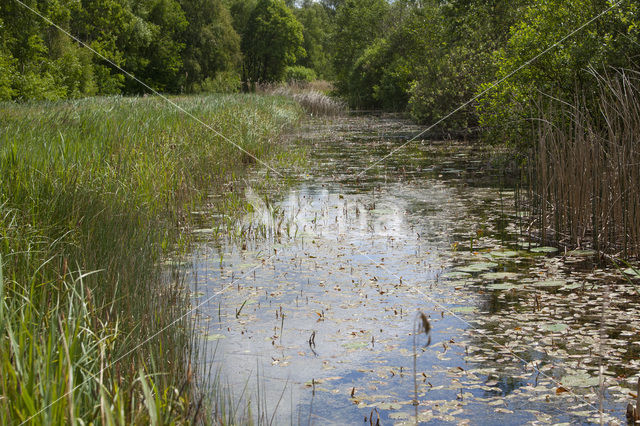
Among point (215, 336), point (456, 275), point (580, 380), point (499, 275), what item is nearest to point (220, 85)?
point (456, 275)

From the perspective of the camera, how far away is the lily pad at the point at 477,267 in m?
5.77

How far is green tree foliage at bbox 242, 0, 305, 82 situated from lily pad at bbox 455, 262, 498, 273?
4895 centimetres

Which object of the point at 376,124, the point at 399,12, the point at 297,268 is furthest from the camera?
the point at 399,12

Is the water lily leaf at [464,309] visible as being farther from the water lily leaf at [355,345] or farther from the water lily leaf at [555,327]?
the water lily leaf at [355,345]

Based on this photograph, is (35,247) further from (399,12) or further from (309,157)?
(399,12)

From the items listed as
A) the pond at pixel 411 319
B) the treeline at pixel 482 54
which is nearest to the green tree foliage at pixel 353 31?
the treeline at pixel 482 54

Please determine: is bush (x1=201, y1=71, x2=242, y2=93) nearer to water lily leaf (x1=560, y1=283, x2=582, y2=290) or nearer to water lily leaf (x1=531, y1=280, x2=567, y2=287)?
water lily leaf (x1=531, y1=280, x2=567, y2=287)

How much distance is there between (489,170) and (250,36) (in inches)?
1787

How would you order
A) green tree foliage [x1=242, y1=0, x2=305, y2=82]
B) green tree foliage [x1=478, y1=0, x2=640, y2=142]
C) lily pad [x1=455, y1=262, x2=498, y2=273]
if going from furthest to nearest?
1. green tree foliage [x1=242, y1=0, x2=305, y2=82]
2. green tree foliage [x1=478, y1=0, x2=640, y2=142]
3. lily pad [x1=455, y1=262, x2=498, y2=273]

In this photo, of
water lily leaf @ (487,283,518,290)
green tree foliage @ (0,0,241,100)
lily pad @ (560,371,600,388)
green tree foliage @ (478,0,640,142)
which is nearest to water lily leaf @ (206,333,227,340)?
lily pad @ (560,371,600,388)

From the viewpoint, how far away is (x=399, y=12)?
36750 millimetres

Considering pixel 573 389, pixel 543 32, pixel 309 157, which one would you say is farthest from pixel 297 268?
pixel 309 157

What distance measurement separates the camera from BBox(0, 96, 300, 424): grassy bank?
2176 millimetres

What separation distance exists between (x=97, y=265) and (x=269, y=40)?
2011 inches
